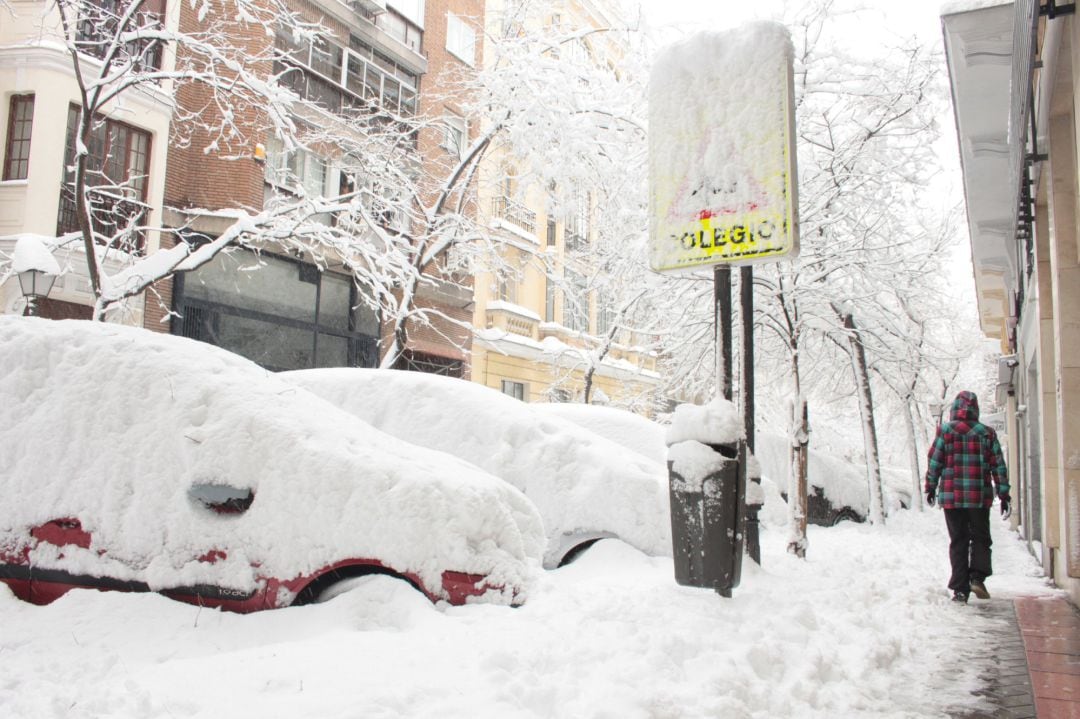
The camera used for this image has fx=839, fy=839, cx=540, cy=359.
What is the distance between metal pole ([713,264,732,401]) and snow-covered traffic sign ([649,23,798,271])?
0.18m

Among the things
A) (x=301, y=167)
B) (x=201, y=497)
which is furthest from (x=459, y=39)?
(x=201, y=497)

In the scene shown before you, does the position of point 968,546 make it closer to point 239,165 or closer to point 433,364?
point 433,364

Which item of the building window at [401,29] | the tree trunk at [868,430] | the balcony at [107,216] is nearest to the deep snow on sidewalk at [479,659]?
the tree trunk at [868,430]

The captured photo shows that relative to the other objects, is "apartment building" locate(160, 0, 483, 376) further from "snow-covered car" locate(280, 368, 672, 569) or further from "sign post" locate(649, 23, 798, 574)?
"sign post" locate(649, 23, 798, 574)

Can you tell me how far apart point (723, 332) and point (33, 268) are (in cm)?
944

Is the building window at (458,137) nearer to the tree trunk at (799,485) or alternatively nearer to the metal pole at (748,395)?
the tree trunk at (799,485)

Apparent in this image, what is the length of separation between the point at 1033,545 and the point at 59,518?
12.4m

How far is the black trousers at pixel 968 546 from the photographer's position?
7.09 meters

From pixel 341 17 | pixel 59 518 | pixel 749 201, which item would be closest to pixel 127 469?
pixel 59 518

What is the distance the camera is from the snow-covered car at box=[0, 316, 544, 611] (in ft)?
13.0

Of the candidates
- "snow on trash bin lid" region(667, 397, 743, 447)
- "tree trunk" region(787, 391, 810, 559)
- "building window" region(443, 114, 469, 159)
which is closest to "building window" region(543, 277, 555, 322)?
"building window" region(443, 114, 469, 159)

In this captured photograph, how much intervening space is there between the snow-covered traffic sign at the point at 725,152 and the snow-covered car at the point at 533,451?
174 centimetres

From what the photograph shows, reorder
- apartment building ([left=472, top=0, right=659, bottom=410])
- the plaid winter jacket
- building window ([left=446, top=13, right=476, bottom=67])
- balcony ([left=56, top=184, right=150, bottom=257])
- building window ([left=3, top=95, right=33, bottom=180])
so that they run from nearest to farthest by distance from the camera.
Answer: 1. the plaid winter jacket
2. building window ([left=3, top=95, right=33, bottom=180])
3. balcony ([left=56, top=184, right=150, bottom=257])
4. apartment building ([left=472, top=0, right=659, bottom=410])
5. building window ([left=446, top=13, right=476, bottom=67])

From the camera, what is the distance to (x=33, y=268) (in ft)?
35.9
